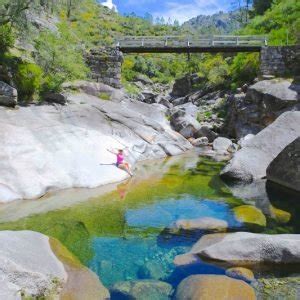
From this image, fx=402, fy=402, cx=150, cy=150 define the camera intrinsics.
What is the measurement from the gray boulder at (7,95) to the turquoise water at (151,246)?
12388mm

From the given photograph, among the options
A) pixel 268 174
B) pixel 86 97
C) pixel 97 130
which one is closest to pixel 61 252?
pixel 268 174

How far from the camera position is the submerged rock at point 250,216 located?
13617 mm

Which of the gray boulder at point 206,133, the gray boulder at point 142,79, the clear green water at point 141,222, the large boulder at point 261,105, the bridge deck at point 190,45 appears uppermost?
the bridge deck at point 190,45

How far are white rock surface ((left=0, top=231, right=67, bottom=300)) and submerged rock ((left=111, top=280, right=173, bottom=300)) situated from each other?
1243 mm

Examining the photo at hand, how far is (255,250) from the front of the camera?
10211 mm

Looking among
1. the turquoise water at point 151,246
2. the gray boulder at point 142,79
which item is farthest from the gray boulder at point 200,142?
the gray boulder at point 142,79

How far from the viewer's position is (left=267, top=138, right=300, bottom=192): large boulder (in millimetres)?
17825

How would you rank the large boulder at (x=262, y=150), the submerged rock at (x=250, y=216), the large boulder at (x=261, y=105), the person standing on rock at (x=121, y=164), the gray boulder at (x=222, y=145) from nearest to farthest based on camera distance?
1. the submerged rock at (x=250, y=216)
2. the large boulder at (x=262, y=150)
3. the person standing on rock at (x=121, y=164)
4. the gray boulder at (x=222, y=145)
5. the large boulder at (x=261, y=105)

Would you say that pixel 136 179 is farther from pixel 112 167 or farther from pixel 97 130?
pixel 97 130

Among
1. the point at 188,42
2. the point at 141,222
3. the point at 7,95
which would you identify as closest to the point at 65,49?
the point at 7,95

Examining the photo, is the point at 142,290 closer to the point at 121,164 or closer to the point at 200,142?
the point at 121,164

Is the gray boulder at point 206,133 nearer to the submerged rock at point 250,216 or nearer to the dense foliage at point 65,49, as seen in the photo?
the dense foliage at point 65,49

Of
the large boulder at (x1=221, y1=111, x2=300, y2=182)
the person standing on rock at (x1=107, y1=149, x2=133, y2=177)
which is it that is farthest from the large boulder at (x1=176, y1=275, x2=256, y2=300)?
the person standing on rock at (x1=107, y1=149, x2=133, y2=177)

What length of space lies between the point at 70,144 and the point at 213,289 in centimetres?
1446
